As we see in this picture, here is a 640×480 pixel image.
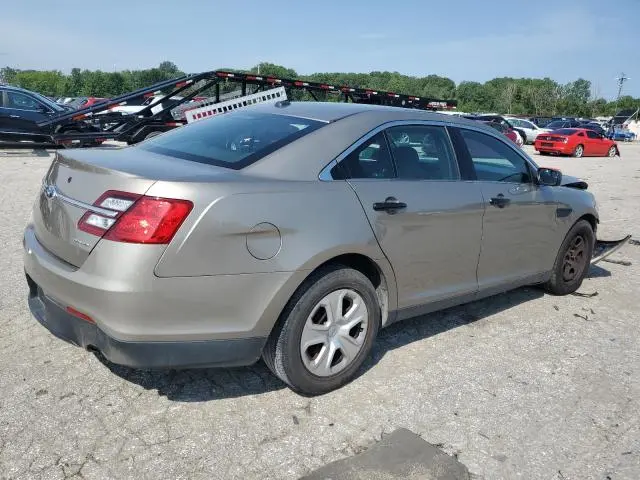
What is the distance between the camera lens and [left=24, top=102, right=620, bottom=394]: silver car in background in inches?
101

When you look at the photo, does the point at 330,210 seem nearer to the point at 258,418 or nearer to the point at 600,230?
the point at 258,418

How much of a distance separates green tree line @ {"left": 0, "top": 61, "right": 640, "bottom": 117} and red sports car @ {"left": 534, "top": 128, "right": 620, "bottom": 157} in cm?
3783

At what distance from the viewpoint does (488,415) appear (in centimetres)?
309

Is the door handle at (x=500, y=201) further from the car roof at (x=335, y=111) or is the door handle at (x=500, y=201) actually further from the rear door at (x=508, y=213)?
the car roof at (x=335, y=111)

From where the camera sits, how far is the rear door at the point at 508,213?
4043mm

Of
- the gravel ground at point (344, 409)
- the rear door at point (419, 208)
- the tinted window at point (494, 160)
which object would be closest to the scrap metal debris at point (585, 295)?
the gravel ground at point (344, 409)

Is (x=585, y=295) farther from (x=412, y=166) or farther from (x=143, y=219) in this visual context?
(x=143, y=219)

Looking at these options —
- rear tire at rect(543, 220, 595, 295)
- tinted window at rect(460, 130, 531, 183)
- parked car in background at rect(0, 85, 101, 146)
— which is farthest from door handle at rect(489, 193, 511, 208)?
parked car in background at rect(0, 85, 101, 146)

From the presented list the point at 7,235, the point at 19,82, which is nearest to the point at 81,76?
the point at 19,82

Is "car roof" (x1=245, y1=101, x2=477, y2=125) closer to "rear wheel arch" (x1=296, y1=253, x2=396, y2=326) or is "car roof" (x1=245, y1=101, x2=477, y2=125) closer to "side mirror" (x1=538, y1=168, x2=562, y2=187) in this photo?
"rear wheel arch" (x1=296, y1=253, x2=396, y2=326)

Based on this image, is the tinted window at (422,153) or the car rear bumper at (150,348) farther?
the tinted window at (422,153)

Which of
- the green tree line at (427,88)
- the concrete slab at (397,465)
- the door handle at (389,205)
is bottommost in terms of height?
the concrete slab at (397,465)

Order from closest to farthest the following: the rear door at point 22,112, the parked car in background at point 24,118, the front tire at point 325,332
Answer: the front tire at point 325,332 → the parked car in background at point 24,118 → the rear door at point 22,112

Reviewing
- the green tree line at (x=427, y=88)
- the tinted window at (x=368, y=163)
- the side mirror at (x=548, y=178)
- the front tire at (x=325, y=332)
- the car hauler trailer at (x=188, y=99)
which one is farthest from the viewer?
the green tree line at (x=427, y=88)
